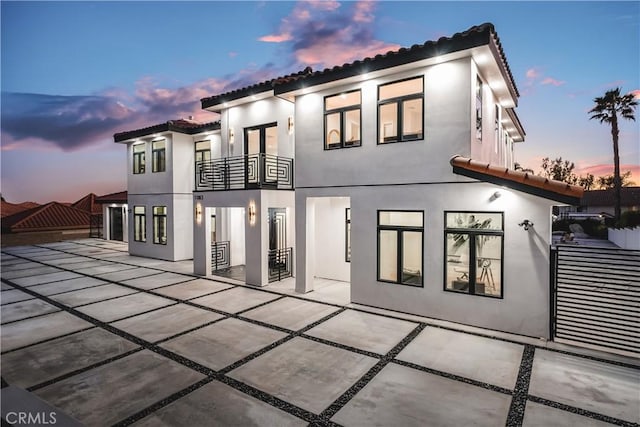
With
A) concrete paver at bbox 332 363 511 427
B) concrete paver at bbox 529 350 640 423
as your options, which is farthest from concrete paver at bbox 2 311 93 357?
concrete paver at bbox 529 350 640 423

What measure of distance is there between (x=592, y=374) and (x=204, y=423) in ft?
20.0

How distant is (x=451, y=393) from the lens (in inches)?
184

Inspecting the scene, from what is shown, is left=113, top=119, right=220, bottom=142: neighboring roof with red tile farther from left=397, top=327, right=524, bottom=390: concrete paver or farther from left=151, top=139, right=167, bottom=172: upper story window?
left=397, top=327, right=524, bottom=390: concrete paver

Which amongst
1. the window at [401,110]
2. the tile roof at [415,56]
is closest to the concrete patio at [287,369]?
the window at [401,110]

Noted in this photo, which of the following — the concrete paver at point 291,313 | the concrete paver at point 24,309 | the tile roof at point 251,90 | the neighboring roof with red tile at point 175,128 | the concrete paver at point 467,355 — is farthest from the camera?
the neighboring roof with red tile at point 175,128

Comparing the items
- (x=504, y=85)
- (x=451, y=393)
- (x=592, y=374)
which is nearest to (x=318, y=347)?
(x=451, y=393)

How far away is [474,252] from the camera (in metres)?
7.29

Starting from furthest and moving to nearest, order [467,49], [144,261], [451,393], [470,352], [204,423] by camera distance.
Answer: [144,261] < [467,49] < [470,352] < [451,393] < [204,423]

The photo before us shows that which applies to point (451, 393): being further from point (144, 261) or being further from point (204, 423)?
point (144, 261)

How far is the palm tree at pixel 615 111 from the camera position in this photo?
25266mm

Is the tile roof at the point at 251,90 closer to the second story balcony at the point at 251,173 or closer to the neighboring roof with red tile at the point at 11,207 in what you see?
the second story balcony at the point at 251,173

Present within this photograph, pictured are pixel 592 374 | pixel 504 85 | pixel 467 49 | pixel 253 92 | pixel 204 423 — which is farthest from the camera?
pixel 253 92

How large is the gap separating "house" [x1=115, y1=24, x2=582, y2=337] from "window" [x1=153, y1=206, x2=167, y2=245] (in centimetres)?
698

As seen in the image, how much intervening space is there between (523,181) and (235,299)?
816cm
